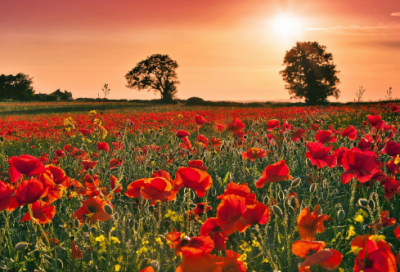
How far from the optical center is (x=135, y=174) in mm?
3750

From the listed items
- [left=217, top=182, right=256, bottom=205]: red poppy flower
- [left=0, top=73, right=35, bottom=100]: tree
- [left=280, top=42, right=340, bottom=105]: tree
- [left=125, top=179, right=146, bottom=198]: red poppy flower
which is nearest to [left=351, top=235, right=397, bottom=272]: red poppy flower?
[left=217, top=182, right=256, bottom=205]: red poppy flower

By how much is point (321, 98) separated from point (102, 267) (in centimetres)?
3635

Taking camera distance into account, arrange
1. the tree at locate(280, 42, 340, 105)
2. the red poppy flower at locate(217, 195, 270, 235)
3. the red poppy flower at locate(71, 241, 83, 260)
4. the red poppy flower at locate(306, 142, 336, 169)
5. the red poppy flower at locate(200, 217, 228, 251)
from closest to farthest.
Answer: the red poppy flower at locate(217, 195, 270, 235)
the red poppy flower at locate(200, 217, 228, 251)
the red poppy flower at locate(71, 241, 83, 260)
the red poppy flower at locate(306, 142, 336, 169)
the tree at locate(280, 42, 340, 105)

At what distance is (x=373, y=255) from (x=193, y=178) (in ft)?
2.44

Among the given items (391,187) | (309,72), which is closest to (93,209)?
(391,187)

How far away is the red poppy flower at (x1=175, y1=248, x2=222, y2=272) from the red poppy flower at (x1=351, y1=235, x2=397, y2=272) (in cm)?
43

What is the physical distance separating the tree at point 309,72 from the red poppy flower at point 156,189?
35785 mm

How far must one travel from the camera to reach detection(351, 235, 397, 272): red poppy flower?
1.00 m

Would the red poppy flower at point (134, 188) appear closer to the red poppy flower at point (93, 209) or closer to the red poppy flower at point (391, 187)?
the red poppy flower at point (93, 209)

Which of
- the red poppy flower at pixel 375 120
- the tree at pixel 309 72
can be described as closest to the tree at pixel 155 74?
the tree at pixel 309 72

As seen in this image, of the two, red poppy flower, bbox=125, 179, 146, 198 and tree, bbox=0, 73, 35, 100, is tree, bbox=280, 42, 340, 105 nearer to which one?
red poppy flower, bbox=125, 179, 146, 198

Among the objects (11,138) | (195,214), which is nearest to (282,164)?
(195,214)

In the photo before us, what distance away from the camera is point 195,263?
3.32ft

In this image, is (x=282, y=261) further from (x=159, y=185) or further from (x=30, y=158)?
(x=30, y=158)
